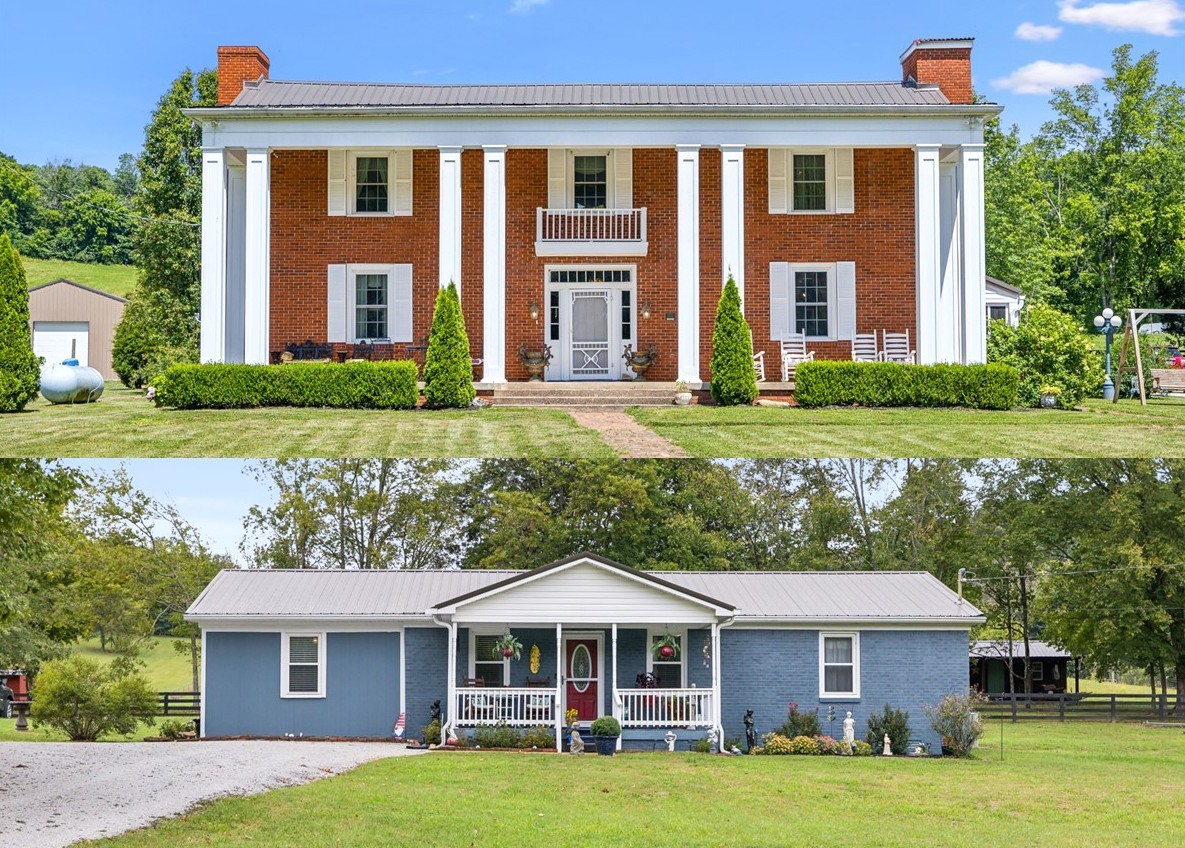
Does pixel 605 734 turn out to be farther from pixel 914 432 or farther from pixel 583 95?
pixel 583 95

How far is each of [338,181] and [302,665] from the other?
9.58 m

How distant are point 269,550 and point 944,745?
65.6 feet

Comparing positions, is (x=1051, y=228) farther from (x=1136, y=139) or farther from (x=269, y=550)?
(x=269, y=550)

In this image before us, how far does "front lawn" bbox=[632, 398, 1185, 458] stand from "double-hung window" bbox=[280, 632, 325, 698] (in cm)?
619

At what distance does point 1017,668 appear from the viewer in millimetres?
40250

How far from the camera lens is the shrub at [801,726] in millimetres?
19688

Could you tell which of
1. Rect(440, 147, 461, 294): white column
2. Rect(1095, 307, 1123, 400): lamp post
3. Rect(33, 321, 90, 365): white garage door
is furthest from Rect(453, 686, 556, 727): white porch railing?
Rect(33, 321, 90, 365): white garage door

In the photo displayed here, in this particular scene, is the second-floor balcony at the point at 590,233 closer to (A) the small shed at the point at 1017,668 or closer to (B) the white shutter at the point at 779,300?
(B) the white shutter at the point at 779,300

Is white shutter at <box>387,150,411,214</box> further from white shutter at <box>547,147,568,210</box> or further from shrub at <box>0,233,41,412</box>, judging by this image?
shrub at <box>0,233,41,412</box>

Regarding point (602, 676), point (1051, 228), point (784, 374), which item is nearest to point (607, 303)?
point (784, 374)

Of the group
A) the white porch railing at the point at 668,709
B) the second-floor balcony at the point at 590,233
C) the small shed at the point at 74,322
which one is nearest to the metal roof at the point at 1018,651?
the second-floor balcony at the point at 590,233

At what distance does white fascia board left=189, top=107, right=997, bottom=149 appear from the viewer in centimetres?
2331

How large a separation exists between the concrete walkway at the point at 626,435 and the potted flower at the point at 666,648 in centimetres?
358

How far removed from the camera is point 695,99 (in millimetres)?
24797
